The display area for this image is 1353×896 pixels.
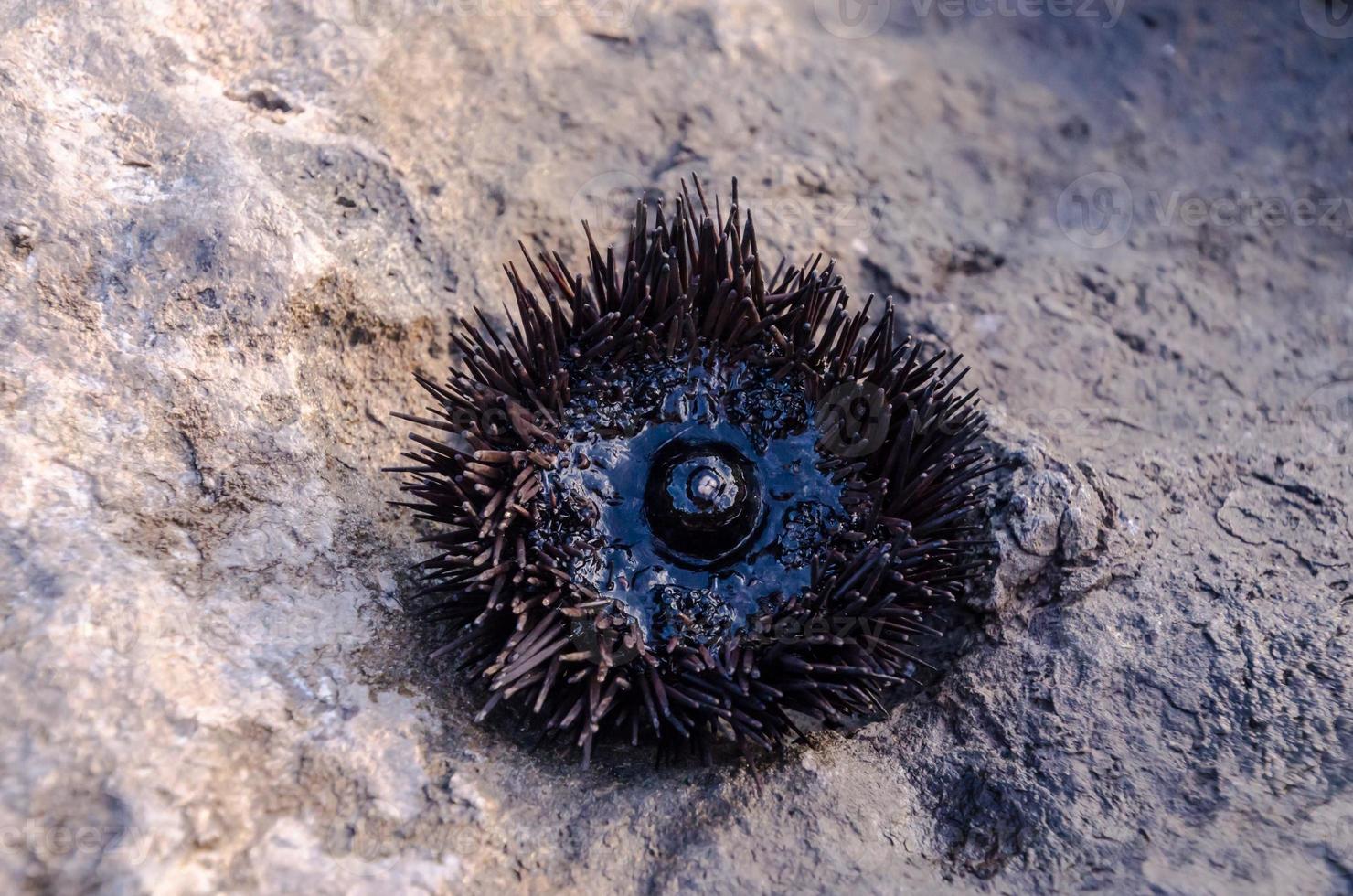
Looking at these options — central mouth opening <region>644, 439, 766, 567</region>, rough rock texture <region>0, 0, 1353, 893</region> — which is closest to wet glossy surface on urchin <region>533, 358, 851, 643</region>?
central mouth opening <region>644, 439, 766, 567</region>

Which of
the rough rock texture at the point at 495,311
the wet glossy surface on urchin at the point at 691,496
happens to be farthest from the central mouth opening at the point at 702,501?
the rough rock texture at the point at 495,311

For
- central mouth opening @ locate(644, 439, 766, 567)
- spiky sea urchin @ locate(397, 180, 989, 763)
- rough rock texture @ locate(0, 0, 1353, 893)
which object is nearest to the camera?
rough rock texture @ locate(0, 0, 1353, 893)

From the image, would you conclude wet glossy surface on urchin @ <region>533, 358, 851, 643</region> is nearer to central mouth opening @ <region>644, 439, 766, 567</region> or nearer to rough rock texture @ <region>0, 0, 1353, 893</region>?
central mouth opening @ <region>644, 439, 766, 567</region>

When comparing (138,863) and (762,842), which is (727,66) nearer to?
(762,842)

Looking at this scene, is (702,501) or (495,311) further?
(495,311)

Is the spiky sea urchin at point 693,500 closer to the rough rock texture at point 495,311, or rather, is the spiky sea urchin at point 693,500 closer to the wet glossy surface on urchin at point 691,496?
the wet glossy surface on urchin at point 691,496

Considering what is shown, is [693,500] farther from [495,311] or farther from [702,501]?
[495,311]

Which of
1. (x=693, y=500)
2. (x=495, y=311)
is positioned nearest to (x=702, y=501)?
(x=693, y=500)
